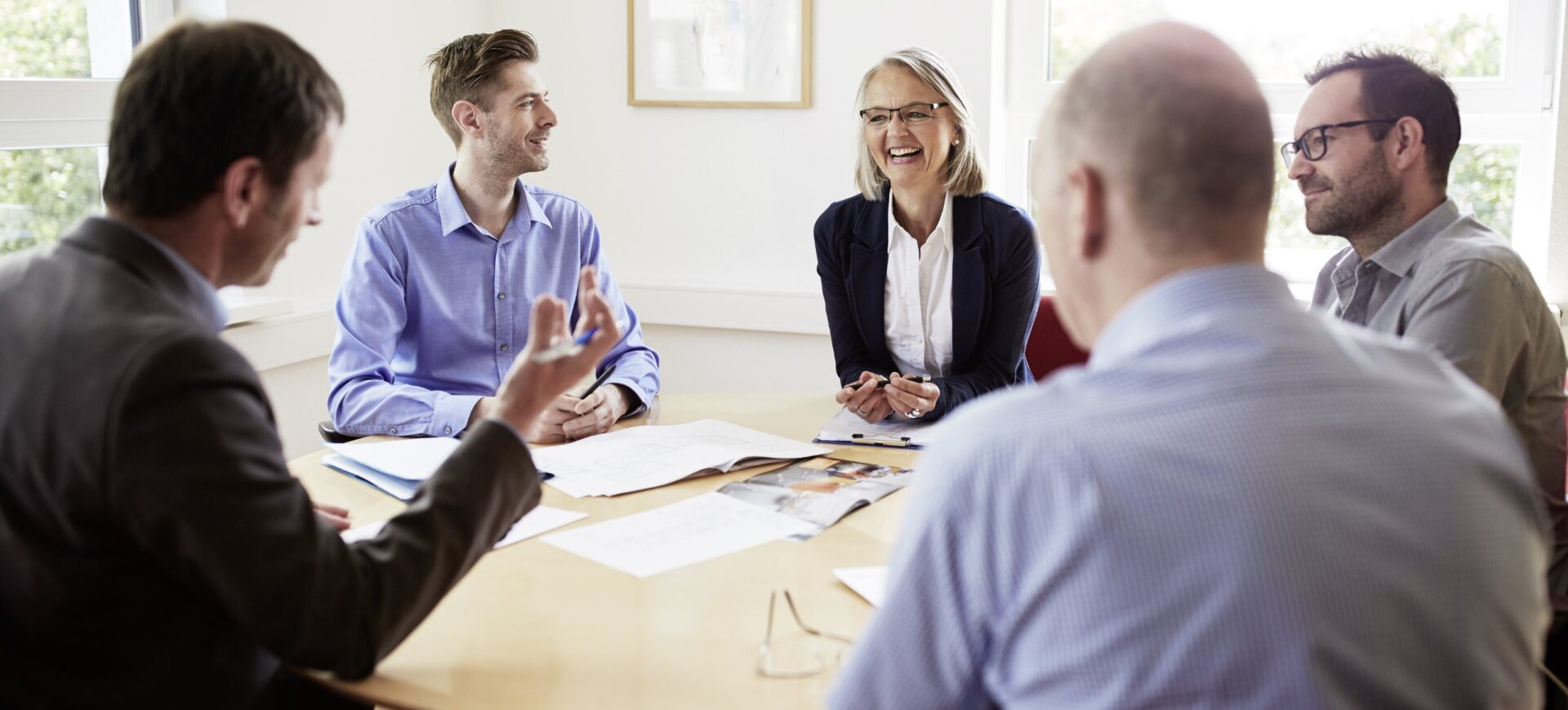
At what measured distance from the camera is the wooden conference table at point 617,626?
1240mm

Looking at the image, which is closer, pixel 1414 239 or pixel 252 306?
pixel 1414 239

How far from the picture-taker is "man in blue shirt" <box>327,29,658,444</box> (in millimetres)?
2418

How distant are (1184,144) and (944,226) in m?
1.80

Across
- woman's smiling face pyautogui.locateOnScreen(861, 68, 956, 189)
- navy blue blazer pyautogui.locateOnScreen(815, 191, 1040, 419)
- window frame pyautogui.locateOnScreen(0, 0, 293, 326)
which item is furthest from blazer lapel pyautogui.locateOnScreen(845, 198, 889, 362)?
window frame pyautogui.locateOnScreen(0, 0, 293, 326)

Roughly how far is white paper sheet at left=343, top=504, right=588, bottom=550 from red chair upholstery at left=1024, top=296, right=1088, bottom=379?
139 cm

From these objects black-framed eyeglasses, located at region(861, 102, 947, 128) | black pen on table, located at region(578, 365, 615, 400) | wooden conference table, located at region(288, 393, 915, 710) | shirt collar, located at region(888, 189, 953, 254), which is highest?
black-framed eyeglasses, located at region(861, 102, 947, 128)

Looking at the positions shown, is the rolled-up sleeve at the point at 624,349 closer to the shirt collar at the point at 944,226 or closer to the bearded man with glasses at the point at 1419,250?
the shirt collar at the point at 944,226

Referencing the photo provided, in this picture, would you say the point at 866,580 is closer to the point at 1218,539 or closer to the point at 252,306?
the point at 1218,539

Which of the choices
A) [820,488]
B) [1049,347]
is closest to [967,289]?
[1049,347]

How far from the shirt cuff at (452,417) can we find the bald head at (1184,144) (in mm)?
1578

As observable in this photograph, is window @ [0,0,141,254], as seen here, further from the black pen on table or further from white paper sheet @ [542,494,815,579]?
white paper sheet @ [542,494,815,579]

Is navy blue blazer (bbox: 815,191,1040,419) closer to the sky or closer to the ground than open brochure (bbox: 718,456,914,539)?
closer to the sky

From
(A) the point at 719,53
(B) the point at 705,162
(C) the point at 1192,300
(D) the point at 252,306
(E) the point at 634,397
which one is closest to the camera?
(C) the point at 1192,300

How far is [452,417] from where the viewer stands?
229cm
